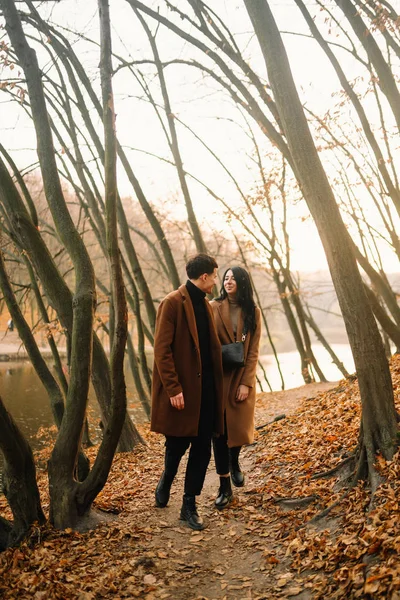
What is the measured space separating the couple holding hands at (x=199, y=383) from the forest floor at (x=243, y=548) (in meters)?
0.34

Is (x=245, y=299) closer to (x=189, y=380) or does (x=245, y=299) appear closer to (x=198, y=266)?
(x=198, y=266)

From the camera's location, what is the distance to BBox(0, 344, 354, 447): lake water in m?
14.4

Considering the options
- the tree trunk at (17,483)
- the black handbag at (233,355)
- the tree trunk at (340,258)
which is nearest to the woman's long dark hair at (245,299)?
the black handbag at (233,355)

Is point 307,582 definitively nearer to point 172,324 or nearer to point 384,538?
point 384,538

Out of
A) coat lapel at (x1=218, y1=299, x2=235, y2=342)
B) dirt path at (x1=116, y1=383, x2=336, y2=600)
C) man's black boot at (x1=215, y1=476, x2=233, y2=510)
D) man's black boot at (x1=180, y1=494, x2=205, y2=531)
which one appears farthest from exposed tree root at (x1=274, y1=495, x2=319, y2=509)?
coat lapel at (x1=218, y1=299, x2=235, y2=342)

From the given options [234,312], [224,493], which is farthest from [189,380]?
[224,493]

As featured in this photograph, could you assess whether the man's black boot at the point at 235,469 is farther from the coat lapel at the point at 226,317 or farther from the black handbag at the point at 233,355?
the coat lapel at the point at 226,317

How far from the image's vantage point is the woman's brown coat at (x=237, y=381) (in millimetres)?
4578

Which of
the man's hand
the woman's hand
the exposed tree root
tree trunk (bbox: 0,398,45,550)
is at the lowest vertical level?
the exposed tree root

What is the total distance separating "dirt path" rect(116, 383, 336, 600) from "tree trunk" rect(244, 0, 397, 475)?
3.68ft

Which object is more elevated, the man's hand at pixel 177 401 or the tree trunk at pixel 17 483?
the man's hand at pixel 177 401

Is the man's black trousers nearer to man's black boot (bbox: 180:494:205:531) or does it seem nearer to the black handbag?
man's black boot (bbox: 180:494:205:531)

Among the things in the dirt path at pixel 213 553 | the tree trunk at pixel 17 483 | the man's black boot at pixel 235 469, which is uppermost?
the tree trunk at pixel 17 483

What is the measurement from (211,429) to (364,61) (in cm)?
832
